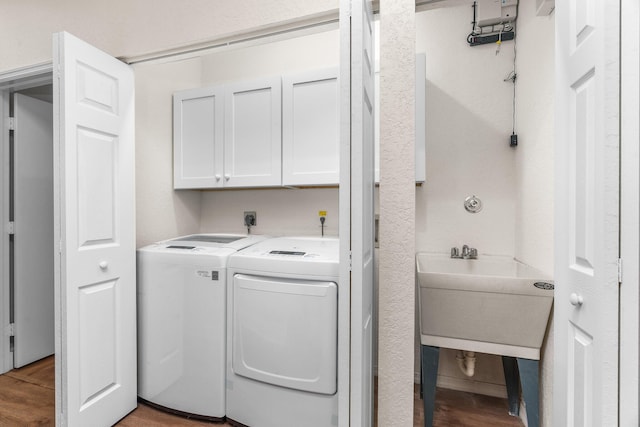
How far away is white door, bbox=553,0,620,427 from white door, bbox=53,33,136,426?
2057 millimetres

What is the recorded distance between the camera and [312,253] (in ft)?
5.54

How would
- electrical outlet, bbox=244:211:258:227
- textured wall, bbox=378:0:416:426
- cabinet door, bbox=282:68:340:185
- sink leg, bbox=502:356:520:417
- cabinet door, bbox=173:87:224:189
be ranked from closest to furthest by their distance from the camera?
textured wall, bbox=378:0:416:426 → sink leg, bbox=502:356:520:417 → cabinet door, bbox=282:68:340:185 → cabinet door, bbox=173:87:224:189 → electrical outlet, bbox=244:211:258:227

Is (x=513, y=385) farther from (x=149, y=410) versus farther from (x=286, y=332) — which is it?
(x=149, y=410)

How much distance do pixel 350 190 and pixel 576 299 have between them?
0.79 m

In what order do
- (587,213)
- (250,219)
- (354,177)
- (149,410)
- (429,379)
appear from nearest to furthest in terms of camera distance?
(587,213) < (354,177) < (429,379) < (149,410) < (250,219)

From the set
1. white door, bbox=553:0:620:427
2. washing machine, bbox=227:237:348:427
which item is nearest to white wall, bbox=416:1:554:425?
white door, bbox=553:0:620:427

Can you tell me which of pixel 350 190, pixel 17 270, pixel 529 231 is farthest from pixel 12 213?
pixel 529 231

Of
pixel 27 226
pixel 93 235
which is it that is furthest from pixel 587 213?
pixel 27 226

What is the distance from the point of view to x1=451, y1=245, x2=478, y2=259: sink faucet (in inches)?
85.0

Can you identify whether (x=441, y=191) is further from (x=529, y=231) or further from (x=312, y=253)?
(x=312, y=253)

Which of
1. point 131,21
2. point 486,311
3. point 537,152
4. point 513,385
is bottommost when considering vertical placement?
point 513,385

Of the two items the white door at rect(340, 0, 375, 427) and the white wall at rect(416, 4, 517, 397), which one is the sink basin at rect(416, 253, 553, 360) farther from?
the white door at rect(340, 0, 375, 427)

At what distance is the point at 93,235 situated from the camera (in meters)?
1.61

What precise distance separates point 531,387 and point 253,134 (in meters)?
2.18
